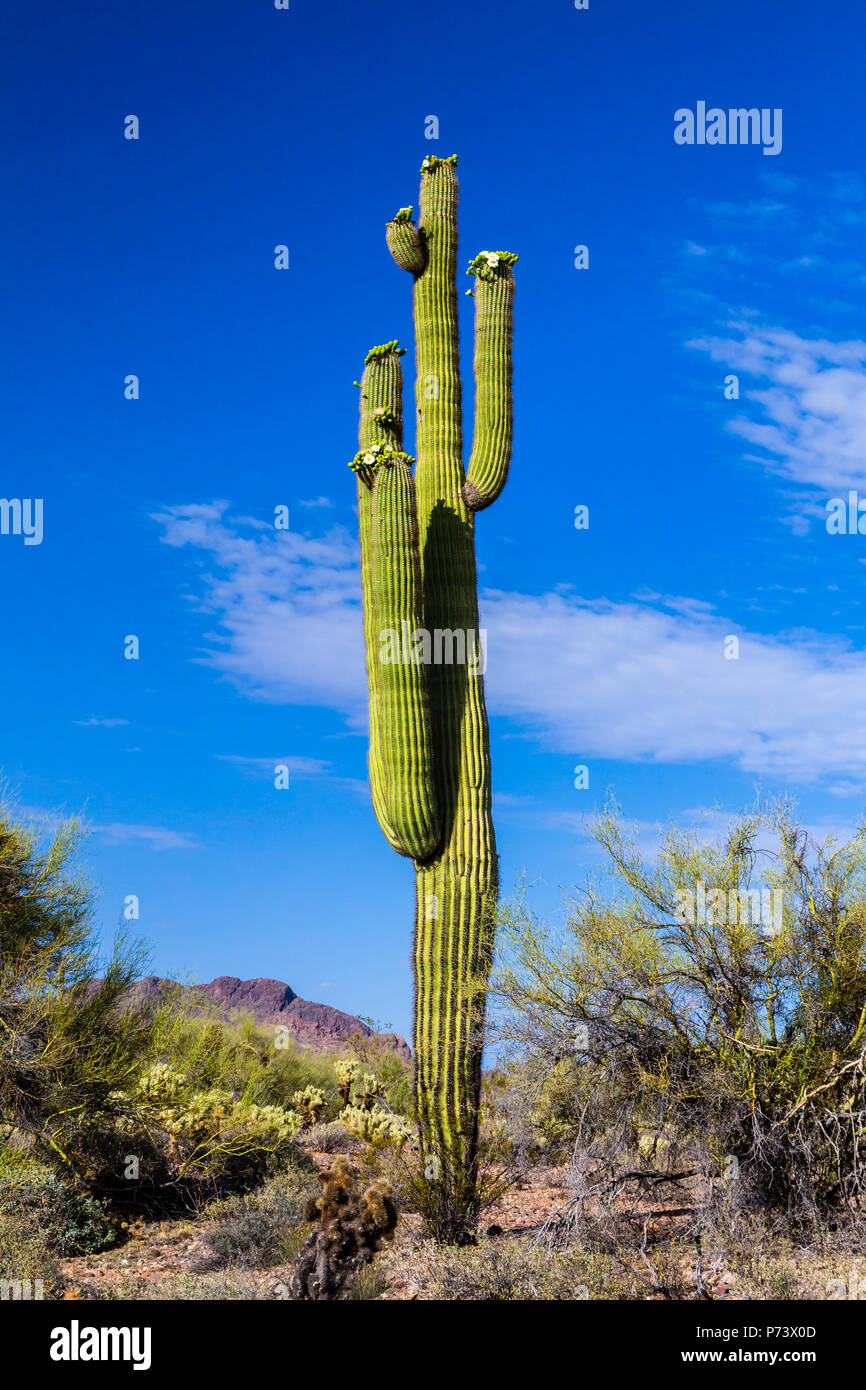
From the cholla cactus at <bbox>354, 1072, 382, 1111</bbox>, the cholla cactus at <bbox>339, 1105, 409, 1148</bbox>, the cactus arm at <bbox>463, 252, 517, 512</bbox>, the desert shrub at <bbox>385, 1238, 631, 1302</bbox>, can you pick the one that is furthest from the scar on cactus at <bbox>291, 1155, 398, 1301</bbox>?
the cholla cactus at <bbox>354, 1072, 382, 1111</bbox>

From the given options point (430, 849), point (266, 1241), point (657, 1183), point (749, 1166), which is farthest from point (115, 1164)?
point (749, 1166)

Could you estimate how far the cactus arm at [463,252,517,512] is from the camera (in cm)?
1222

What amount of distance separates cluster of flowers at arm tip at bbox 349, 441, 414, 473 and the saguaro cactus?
0.01 meters

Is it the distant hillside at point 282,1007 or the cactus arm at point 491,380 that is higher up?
the cactus arm at point 491,380

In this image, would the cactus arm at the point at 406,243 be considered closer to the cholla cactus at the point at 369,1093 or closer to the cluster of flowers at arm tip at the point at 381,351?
the cluster of flowers at arm tip at the point at 381,351

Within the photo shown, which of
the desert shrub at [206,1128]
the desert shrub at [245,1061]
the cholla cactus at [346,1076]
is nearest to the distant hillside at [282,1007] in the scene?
the desert shrub at [245,1061]

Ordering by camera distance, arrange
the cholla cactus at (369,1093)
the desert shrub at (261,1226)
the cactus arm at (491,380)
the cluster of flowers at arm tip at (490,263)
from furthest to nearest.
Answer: the cholla cactus at (369,1093)
the cluster of flowers at arm tip at (490,263)
the cactus arm at (491,380)
the desert shrub at (261,1226)

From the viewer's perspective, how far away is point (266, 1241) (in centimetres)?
1062

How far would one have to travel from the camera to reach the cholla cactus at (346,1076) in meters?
19.1

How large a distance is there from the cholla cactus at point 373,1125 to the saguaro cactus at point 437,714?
3.08 metres

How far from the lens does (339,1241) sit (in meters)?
8.09

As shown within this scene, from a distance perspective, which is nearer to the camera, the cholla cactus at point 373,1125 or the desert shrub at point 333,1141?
the cholla cactus at point 373,1125
